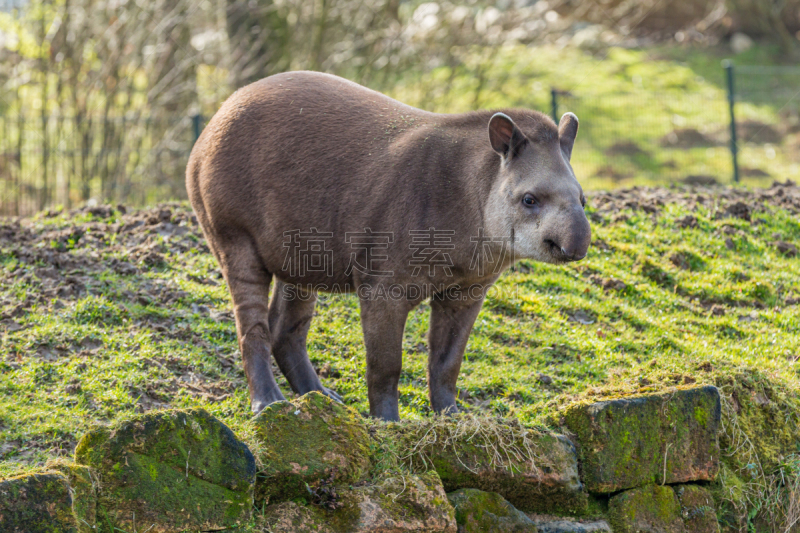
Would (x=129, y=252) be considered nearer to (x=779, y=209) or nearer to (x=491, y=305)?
(x=491, y=305)

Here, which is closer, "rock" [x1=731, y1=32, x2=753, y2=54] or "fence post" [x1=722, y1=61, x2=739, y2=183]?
"fence post" [x1=722, y1=61, x2=739, y2=183]

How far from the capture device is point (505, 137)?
4.88 metres

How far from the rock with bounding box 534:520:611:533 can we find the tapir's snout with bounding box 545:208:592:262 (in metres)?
1.51

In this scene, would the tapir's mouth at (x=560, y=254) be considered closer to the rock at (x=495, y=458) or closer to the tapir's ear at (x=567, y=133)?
the tapir's ear at (x=567, y=133)

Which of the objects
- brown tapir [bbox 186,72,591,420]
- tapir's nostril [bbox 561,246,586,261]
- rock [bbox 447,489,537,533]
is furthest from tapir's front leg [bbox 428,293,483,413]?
rock [bbox 447,489,537,533]

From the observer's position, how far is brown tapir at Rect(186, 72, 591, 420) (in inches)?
193

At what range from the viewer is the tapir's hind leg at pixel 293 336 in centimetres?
598

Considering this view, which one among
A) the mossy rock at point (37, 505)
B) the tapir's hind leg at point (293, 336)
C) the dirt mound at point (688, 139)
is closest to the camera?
the mossy rock at point (37, 505)

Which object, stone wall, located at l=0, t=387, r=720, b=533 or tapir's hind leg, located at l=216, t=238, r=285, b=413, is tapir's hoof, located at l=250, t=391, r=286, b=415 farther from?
stone wall, located at l=0, t=387, r=720, b=533

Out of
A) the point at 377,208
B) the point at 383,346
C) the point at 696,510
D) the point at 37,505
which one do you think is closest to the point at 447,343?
the point at 383,346

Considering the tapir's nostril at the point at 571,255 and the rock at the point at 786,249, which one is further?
the rock at the point at 786,249

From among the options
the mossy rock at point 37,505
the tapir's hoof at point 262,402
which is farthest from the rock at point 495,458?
the mossy rock at point 37,505

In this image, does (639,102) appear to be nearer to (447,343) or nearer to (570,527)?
(447,343)

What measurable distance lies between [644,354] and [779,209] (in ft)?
14.1
